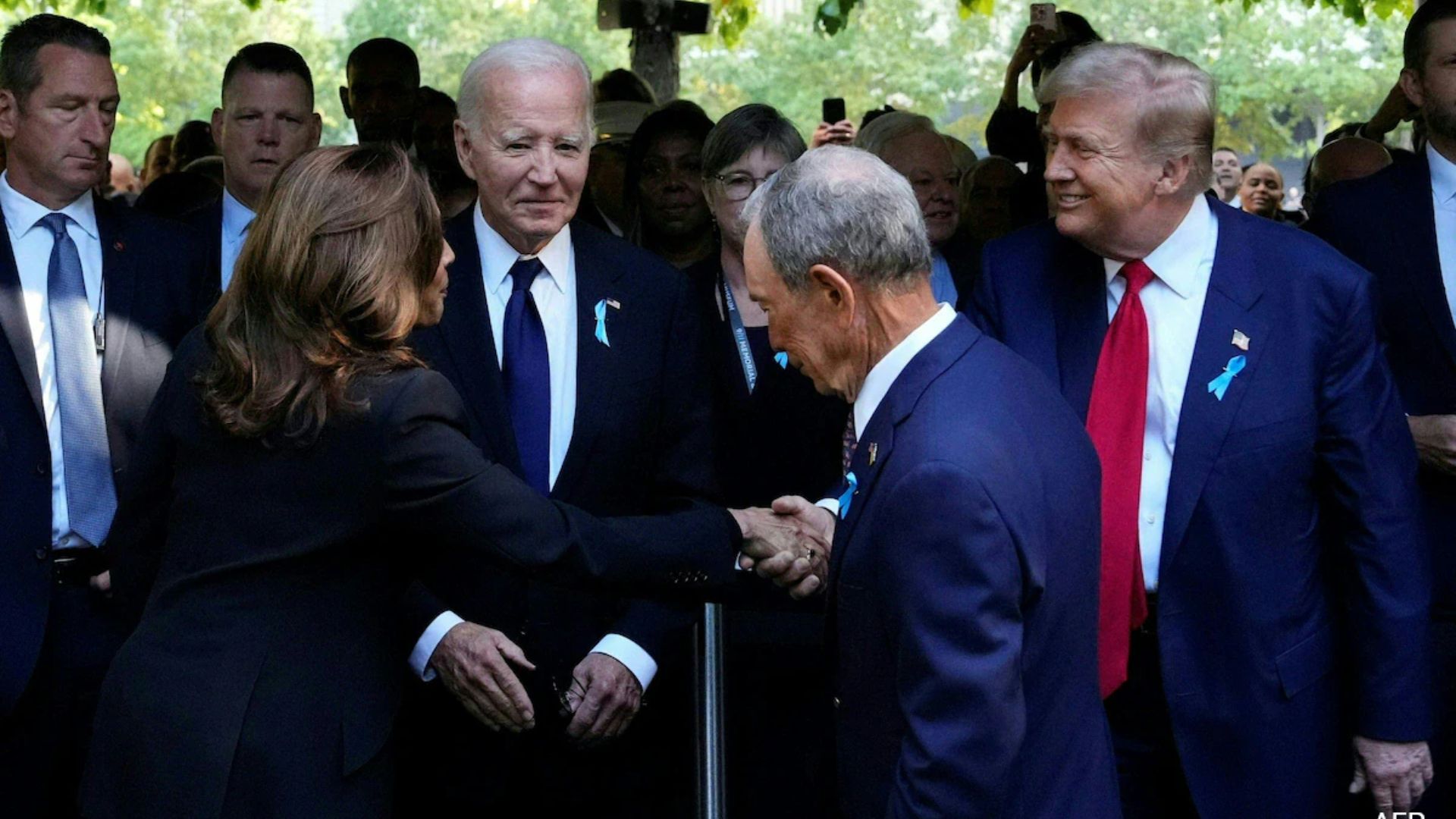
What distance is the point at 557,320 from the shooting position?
143 inches

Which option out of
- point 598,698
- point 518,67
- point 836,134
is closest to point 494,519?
point 598,698

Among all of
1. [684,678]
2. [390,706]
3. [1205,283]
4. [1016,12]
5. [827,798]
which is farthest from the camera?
[1016,12]

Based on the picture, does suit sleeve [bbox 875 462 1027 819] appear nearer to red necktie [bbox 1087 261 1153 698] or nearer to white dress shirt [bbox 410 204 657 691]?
red necktie [bbox 1087 261 1153 698]

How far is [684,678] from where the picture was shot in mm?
3945

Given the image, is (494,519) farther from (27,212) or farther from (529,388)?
(27,212)

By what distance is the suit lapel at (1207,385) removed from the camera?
3.25 metres

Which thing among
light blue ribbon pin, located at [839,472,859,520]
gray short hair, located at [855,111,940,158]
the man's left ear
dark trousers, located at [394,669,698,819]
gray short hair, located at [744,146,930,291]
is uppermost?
gray short hair, located at [744,146,930,291]

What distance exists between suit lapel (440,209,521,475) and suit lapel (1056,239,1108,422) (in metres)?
1.18

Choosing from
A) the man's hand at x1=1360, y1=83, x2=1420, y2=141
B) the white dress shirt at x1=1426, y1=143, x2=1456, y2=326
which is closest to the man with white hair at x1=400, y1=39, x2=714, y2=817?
the white dress shirt at x1=1426, y1=143, x2=1456, y2=326

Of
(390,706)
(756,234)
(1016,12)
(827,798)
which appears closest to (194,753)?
(390,706)

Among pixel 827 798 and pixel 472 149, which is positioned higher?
pixel 472 149

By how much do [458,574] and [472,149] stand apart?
952mm

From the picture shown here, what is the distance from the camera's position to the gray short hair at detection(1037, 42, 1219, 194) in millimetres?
3326

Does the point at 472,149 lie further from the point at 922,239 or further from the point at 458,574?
the point at 922,239
